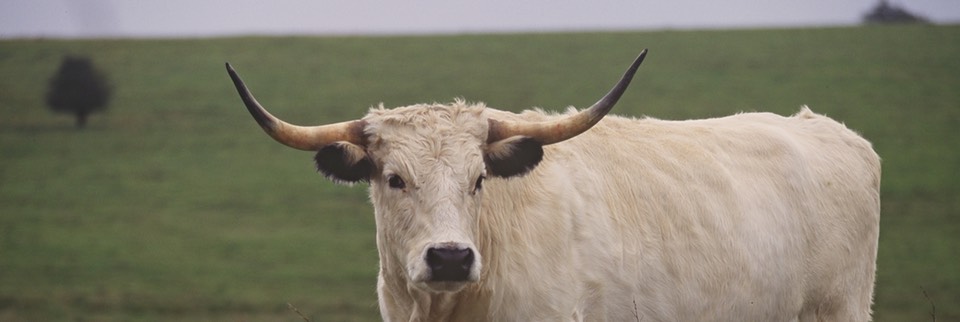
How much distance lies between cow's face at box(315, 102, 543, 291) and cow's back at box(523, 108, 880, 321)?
0.45 m

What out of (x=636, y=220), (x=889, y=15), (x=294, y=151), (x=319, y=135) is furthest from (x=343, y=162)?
(x=889, y=15)

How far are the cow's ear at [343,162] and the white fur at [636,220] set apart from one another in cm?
6

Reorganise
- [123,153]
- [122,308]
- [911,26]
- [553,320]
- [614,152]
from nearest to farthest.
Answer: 1. [553,320]
2. [614,152]
3. [122,308]
4. [123,153]
5. [911,26]

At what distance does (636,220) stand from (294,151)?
4470 cm

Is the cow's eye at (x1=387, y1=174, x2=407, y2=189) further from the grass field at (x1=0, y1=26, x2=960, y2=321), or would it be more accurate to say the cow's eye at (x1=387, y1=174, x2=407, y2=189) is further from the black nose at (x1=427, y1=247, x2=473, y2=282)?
the grass field at (x1=0, y1=26, x2=960, y2=321)

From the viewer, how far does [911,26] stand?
2235 inches

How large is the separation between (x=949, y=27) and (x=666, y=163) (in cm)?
5074

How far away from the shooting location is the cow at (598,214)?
5664mm

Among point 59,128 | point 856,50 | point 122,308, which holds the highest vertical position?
point 856,50

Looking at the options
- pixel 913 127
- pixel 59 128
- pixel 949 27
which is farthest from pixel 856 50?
pixel 59 128

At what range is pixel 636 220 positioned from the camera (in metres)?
6.33

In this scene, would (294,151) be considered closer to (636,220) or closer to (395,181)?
(636,220)

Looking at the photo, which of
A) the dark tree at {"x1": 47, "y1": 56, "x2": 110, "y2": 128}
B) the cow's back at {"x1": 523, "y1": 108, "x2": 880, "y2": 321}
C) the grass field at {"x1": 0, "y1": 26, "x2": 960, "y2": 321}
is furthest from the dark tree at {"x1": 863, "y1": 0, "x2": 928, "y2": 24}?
the cow's back at {"x1": 523, "y1": 108, "x2": 880, "y2": 321}

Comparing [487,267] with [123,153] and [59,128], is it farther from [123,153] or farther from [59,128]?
[59,128]
